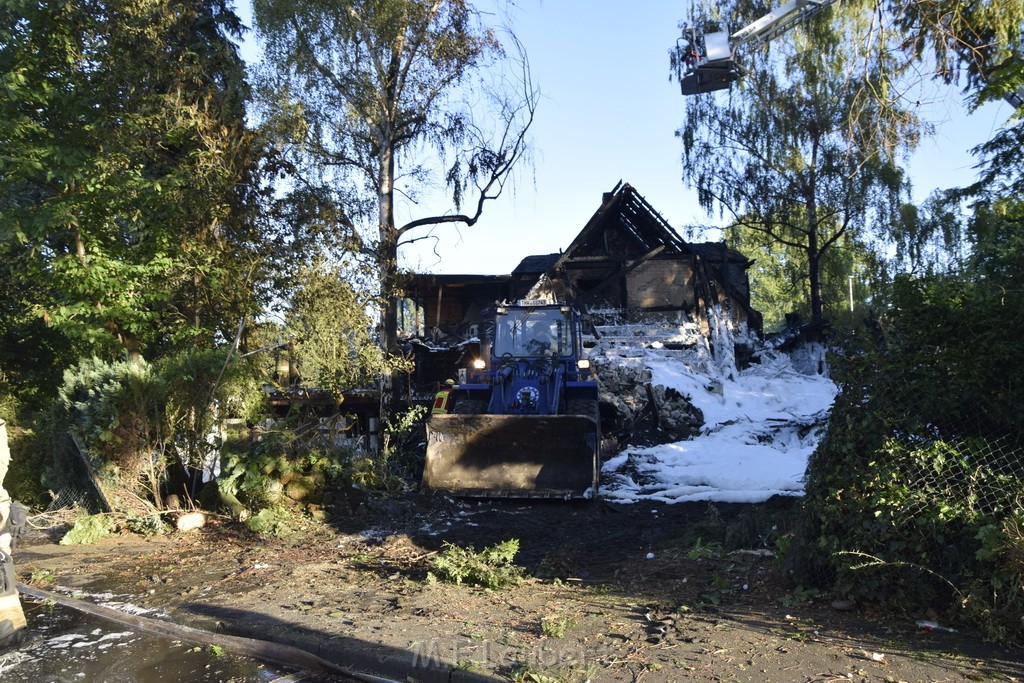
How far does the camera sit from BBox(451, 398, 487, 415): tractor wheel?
14.8 m

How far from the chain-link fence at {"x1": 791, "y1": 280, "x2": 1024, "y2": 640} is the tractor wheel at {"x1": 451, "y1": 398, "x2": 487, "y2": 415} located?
7988 millimetres

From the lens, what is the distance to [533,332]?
53.1ft

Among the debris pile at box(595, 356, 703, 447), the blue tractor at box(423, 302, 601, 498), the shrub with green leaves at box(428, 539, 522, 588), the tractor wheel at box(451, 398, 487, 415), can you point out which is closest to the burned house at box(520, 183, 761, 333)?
the debris pile at box(595, 356, 703, 447)

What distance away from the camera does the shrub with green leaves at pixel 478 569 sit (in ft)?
25.7

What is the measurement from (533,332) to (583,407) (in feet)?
7.93

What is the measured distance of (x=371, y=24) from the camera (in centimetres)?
1766

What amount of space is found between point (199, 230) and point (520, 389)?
19.7 feet

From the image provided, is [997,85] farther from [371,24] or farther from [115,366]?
[371,24]

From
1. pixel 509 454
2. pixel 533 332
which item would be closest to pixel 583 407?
pixel 509 454

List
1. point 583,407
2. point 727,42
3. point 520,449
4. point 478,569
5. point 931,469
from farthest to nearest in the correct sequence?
point 583,407 < point 520,449 < point 727,42 < point 478,569 < point 931,469

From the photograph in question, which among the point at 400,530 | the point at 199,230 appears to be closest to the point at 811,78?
the point at 199,230

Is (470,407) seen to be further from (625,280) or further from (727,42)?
(625,280)

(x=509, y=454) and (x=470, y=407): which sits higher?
(x=470, y=407)

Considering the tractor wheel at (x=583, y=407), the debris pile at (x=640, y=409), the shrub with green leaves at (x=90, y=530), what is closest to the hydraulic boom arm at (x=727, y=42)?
the tractor wheel at (x=583, y=407)
